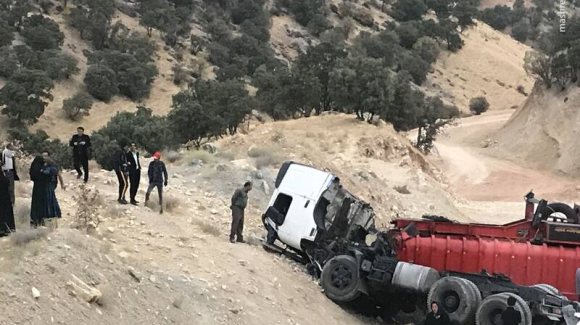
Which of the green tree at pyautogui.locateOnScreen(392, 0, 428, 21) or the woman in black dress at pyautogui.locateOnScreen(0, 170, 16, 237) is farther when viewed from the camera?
the green tree at pyautogui.locateOnScreen(392, 0, 428, 21)

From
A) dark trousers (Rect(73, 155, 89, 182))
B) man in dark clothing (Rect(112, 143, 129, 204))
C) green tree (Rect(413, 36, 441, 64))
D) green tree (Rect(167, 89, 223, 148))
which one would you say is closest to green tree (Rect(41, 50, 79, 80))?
green tree (Rect(167, 89, 223, 148))

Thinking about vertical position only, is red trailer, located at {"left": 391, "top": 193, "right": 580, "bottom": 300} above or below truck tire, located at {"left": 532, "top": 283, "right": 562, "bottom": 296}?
above

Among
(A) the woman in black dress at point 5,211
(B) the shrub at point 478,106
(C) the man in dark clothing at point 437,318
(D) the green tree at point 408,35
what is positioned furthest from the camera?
(D) the green tree at point 408,35

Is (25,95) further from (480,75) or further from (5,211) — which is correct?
(480,75)

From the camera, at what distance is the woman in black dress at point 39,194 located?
11.0 meters

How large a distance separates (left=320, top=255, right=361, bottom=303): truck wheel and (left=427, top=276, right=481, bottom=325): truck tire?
150 centimetres

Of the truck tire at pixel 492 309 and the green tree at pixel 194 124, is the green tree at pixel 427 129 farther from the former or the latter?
the truck tire at pixel 492 309

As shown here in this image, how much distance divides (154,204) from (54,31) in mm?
43045

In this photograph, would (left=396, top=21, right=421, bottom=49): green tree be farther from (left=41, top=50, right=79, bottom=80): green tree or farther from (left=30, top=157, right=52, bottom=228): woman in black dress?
(left=30, top=157, right=52, bottom=228): woman in black dress

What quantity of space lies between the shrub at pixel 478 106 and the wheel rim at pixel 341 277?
59.8m

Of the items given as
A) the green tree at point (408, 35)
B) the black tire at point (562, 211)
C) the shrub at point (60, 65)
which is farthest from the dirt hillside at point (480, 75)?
→ the black tire at point (562, 211)

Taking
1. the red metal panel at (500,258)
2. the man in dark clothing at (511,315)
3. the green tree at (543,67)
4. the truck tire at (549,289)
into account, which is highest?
the green tree at (543,67)

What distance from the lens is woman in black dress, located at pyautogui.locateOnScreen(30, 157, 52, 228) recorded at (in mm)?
11008

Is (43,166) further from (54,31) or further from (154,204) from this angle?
(54,31)
